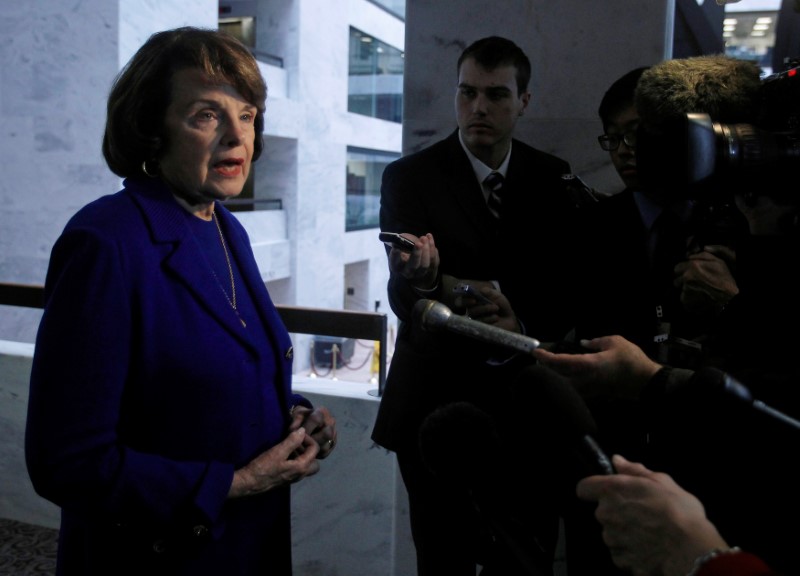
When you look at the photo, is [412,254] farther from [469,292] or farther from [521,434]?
[521,434]

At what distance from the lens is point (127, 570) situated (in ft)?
4.16

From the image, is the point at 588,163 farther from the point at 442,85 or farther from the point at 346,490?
the point at 346,490

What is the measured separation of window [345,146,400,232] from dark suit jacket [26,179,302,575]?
14.0 metres

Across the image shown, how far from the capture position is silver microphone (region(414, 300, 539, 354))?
95 cm

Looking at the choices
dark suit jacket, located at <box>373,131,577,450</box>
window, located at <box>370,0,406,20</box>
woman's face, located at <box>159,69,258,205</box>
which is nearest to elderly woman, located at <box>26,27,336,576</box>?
woman's face, located at <box>159,69,258,205</box>

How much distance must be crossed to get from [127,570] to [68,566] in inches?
5.0

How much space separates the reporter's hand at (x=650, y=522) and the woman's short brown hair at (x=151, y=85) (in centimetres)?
Answer: 96

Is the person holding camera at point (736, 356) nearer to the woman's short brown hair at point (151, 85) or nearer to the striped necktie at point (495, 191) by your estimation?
the striped necktie at point (495, 191)

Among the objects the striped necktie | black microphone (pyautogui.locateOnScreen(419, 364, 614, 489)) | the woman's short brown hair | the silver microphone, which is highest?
the woman's short brown hair

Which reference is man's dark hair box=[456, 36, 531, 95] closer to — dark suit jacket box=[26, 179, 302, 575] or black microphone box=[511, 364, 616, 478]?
dark suit jacket box=[26, 179, 302, 575]

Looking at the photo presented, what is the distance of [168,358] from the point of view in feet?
4.07

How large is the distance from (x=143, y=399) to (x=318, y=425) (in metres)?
0.40

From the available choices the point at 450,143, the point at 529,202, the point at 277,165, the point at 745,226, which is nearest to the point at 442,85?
the point at 450,143

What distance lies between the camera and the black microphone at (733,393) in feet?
2.50
